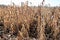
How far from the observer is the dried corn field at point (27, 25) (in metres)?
5.14

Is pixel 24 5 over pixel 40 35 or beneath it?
over

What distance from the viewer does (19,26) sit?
5.70 meters

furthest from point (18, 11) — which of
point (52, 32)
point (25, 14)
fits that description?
point (52, 32)

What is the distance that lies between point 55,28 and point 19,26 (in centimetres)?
87

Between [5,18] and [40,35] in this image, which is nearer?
[40,35]

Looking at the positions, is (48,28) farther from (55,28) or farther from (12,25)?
(12,25)

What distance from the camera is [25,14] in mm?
6051

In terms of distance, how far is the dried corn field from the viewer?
514 cm

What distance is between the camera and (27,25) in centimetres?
545

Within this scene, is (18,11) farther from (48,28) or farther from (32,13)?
(48,28)

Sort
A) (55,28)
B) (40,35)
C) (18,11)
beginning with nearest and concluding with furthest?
(40,35), (55,28), (18,11)

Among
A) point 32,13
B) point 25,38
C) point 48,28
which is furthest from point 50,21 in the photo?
point 25,38

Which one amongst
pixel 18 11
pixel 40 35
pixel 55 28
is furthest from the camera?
pixel 18 11

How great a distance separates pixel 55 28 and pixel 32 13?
1.10 metres
